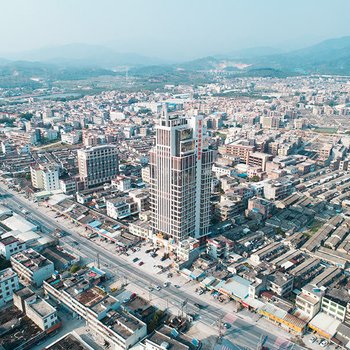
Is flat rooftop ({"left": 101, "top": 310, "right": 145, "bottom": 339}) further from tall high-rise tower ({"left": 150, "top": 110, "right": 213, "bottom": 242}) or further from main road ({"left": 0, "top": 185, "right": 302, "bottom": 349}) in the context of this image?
tall high-rise tower ({"left": 150, "top": 110, "right": 213, "bottom": 242})

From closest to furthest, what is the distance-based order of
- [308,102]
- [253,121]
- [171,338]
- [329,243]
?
1. [171,338]
2. [329,243]
3. [253,121]
4. [308,102]

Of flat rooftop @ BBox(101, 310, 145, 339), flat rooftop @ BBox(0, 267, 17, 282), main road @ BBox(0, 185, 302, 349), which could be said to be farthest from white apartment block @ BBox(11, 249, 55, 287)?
flat rooftop @ BBox(101, 310, 145, 339)

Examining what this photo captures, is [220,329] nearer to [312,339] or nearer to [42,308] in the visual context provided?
[312,339]

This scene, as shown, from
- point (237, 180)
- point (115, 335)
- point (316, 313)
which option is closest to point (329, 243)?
point (316, 313)

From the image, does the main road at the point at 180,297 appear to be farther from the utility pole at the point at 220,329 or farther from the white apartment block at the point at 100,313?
the white apartment block at the point at 100,313

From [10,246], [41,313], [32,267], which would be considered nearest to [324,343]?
[41,313]

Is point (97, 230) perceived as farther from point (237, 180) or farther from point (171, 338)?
point (237, 180)
